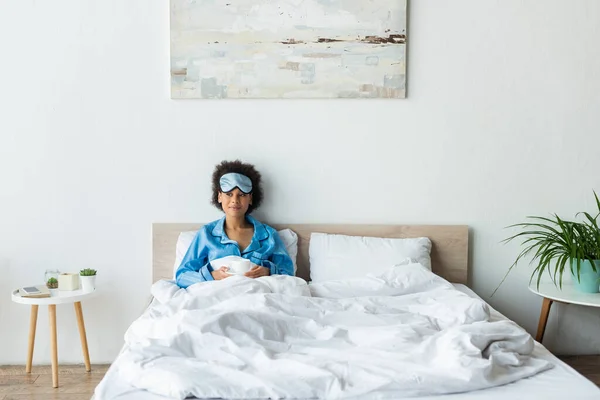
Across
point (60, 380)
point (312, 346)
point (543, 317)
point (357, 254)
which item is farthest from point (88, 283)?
point (543, 317)

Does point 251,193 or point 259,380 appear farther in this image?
point 251,193

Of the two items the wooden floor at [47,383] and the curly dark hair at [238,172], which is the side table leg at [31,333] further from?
the curly dark hair at [238,172]

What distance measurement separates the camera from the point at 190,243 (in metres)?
3.40

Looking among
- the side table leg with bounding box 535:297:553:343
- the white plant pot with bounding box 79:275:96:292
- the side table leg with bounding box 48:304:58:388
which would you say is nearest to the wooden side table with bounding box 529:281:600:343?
the side table leg with bounding box 535:297:553:343

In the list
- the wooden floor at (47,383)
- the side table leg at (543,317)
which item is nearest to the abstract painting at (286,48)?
the side table leg at (543,317)

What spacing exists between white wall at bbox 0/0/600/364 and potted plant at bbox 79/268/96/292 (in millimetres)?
229

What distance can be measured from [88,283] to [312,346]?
1.40 m

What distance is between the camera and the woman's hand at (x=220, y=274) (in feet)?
10.3

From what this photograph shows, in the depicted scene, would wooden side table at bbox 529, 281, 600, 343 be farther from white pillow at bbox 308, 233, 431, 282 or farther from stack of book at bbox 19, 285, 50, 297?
stack of book at bbox 19, 285, 50, 297

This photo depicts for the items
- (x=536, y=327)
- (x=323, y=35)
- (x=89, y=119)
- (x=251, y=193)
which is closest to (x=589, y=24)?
(x=323, y=35)

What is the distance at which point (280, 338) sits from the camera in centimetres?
244

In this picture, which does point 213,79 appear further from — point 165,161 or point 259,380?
point 259,380

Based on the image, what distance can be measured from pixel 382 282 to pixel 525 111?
1232 millimetres

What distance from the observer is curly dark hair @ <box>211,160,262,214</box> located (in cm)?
342
